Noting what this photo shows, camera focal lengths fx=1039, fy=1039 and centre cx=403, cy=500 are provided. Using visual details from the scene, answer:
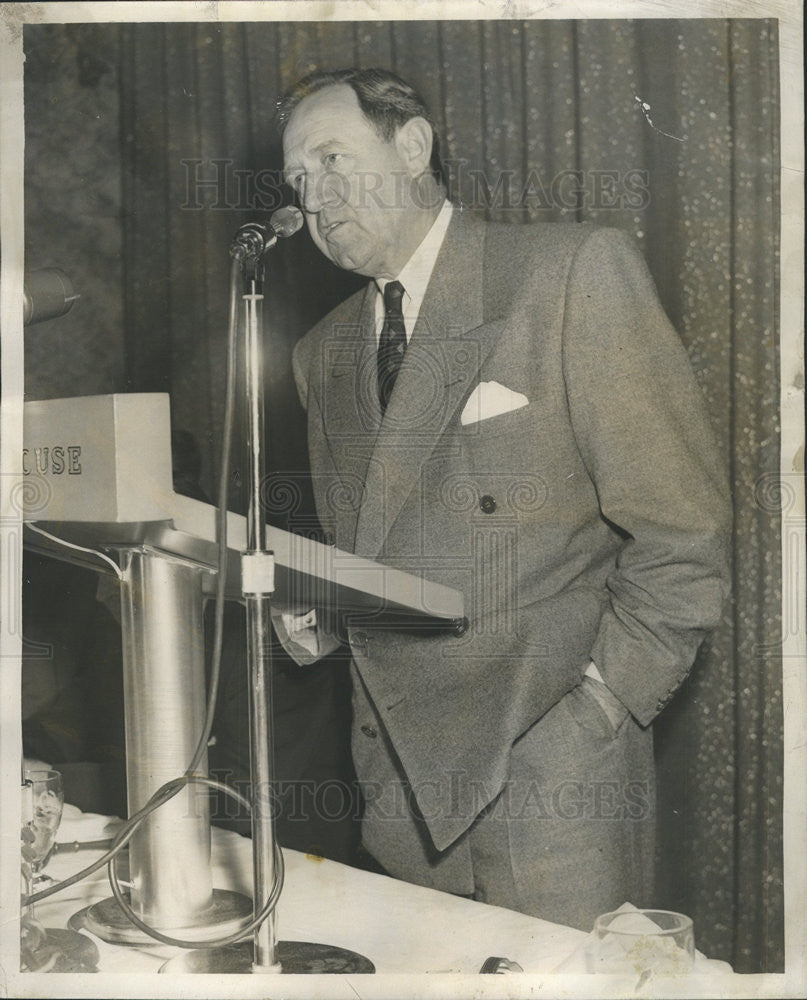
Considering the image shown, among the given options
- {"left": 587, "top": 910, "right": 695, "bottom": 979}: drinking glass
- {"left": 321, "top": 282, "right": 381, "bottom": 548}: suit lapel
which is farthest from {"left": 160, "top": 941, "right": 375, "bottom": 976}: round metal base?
{"left": 321, "top": 282, "right": 381, "bottom": 548}: suit lapel

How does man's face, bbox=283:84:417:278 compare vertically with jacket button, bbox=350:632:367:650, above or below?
above

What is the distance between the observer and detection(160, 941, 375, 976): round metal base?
134 centimetres

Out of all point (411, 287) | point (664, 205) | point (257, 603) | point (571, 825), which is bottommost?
point (571, 825)

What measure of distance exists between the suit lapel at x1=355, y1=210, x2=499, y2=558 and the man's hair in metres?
0.11

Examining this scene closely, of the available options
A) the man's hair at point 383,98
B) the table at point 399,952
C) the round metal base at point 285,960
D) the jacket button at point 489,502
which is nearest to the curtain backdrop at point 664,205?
the man's hair at point 383,98

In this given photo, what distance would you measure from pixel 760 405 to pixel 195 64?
904 millimetres

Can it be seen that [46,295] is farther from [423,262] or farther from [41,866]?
[41,866]

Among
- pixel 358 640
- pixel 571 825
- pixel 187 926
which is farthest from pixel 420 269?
pixel 187 926

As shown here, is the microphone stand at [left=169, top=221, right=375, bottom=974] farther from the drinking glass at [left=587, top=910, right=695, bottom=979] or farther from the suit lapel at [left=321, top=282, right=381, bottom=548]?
the drinking glass at [left=587, top=910, right=695, bottom=979]

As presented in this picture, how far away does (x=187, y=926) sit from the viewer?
1279 millimetres

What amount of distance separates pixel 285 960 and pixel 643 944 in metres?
0.47

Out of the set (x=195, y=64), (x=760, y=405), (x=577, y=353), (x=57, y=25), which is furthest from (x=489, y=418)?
(x=57, y=25)

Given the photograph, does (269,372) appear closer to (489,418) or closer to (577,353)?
(489,418)

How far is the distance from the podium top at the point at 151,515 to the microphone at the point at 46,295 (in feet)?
0.55
